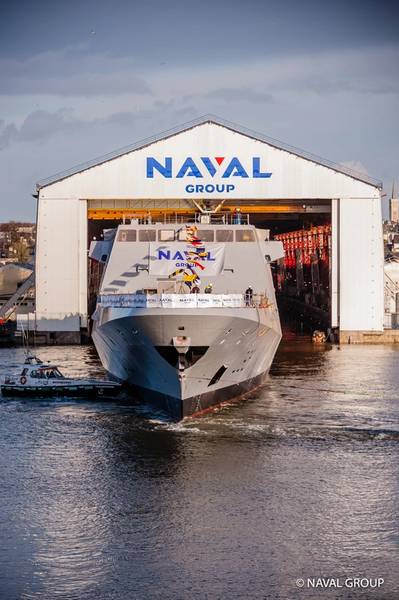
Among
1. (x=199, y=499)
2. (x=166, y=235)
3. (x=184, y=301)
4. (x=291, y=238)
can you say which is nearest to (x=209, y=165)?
(x=166, y=235)

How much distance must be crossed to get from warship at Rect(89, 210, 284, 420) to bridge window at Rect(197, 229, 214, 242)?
0.15 ft

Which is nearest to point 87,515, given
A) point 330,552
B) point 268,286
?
point 330,552

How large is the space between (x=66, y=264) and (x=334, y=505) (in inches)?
1605

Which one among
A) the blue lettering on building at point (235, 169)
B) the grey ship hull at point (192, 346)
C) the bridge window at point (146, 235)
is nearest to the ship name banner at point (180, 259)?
the bridge window at point (146, 235)

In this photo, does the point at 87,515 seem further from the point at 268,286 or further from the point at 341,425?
the point at 268,286

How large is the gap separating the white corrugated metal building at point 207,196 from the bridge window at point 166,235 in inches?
710

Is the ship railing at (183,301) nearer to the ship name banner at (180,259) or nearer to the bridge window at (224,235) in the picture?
the ship name banner at (180,259)

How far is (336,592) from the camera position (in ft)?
66.5

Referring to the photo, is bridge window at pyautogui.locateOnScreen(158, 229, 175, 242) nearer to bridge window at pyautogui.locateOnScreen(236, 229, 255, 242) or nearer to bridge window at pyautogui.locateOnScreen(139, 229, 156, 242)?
bridge window at pyautogui.locateOnScreen(139, 229, 156, 242)

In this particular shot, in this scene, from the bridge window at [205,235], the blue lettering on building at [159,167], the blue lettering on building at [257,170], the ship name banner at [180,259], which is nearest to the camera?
the ship name banner at [180,259]

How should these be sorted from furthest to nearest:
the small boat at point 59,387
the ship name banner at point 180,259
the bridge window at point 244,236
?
the bridge window at point 244,236 → the ship name banner at point 180,259 → the small boat at point 59,387

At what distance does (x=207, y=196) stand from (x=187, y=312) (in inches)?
1158
